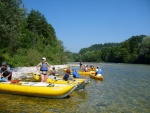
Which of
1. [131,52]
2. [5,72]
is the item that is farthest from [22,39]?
[131,52]

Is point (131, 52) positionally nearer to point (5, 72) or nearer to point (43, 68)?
point (43, 68)

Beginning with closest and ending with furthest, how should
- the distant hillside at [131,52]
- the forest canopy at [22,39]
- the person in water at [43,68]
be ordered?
Result: 1. the person in water at [43,68]
2. the forest canopy at [22,39]
3. the distant hillside at [131,52]

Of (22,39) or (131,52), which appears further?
(131,52)

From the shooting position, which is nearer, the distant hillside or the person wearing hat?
the person wearing hat

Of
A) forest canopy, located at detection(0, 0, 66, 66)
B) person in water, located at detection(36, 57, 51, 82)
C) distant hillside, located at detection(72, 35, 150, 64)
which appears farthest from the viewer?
distant hillside, located at detection(72, 35, 150, 64)

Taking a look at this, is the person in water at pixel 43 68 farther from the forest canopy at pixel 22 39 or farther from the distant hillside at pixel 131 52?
the distant hillside at pixel 131 52

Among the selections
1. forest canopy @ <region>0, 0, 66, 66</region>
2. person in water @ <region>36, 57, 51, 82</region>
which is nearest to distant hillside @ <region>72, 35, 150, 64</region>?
forest canopy @ <region>0, 0, 66, 66</region>

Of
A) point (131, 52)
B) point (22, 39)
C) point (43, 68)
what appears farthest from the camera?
point (131, 52)

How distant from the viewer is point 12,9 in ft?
82.9

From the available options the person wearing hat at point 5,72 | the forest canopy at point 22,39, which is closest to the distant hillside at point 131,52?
the forest canopy at point 22,39

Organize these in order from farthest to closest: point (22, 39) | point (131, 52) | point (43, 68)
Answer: point (131, 52), point (22, 39), point (43, 68)

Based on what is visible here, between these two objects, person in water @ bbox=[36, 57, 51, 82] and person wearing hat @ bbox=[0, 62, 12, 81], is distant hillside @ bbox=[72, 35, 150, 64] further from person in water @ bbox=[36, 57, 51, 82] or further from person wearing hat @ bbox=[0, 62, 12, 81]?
person wearing hat @ bbox=[0, 62, 12, 81]

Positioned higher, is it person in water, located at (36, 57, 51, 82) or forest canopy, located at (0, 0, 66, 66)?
forest canopy, located at (0, 0, 66, 66)

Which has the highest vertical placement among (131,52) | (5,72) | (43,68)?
(131,52)
